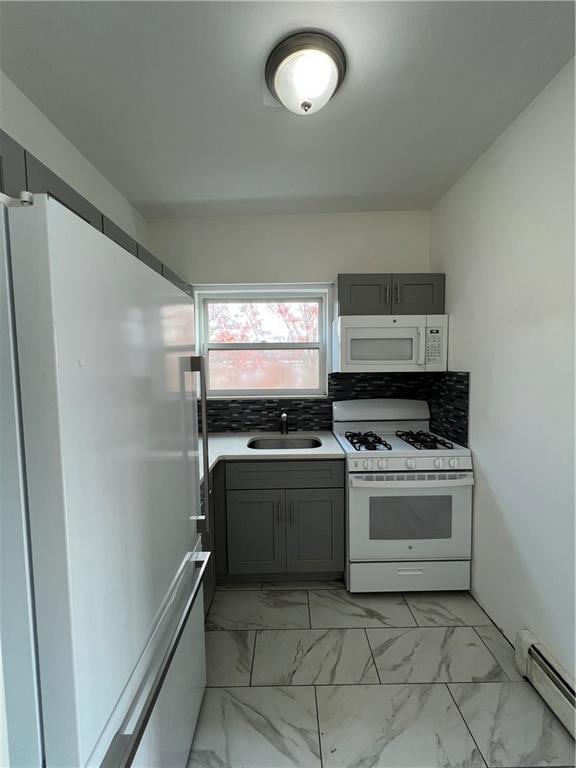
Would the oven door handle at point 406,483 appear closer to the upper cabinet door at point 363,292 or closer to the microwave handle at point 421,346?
the microwave handle at point 421,346

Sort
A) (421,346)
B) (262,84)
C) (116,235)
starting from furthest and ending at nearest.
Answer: (421,346) < (262,84) < (116,235)

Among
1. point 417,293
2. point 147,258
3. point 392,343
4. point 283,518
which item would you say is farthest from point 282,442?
point 147,258

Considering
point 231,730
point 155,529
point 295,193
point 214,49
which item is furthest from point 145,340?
point 295,193

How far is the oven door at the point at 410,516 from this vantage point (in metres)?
2.04

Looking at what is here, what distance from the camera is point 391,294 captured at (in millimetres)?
2338

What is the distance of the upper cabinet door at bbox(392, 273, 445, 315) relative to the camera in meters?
2.34

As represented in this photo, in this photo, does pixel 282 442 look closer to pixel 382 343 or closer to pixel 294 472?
pixel 294 472

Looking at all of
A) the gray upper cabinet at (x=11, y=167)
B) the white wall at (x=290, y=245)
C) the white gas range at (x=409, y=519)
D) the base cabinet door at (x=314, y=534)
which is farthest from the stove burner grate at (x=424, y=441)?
the gray upper cabinet at (x=11, y=167)

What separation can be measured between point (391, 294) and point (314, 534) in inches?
66.0

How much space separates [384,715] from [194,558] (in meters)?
1.08

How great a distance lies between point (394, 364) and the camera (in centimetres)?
232

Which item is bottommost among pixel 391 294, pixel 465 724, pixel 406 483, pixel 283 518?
pixel 465 724

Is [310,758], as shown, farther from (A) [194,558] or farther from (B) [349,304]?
(B) [349,304]

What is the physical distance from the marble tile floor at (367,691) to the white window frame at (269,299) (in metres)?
1.44
